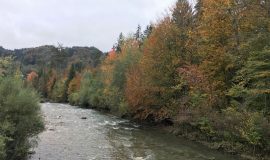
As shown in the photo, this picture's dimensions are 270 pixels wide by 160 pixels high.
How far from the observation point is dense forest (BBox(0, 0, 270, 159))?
2695 centimetres

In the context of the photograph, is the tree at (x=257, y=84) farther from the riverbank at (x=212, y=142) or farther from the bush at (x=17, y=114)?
the bush at (x=17, y=114)

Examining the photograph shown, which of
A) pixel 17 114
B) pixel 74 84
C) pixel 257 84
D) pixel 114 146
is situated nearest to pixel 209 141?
pixel 257 84

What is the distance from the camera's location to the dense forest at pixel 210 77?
88.4ft

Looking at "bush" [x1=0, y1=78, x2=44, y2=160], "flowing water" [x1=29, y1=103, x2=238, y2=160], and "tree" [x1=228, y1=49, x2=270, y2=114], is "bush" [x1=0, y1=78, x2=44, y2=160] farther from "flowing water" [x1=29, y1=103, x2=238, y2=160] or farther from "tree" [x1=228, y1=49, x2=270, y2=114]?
"tree" [x1=228, y1=49, x2=270, y2=114]

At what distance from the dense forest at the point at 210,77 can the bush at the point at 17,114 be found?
0.58 metres

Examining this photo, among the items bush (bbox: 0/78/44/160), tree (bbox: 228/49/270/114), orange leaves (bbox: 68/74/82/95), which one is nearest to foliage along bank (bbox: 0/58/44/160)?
bush (bbox: 0/78/44/160)

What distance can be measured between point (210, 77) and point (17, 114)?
19.6 m

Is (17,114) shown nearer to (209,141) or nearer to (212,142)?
(212,142)

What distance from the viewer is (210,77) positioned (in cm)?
3556

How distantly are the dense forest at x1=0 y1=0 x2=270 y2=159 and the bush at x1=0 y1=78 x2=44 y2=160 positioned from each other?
1.91 feet

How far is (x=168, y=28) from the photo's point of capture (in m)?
43.5

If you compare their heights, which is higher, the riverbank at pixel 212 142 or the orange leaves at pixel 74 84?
the orange leaves at pixel 74 84

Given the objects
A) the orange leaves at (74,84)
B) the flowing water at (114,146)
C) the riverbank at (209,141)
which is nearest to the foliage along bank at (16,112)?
the flowing water at (114,146)

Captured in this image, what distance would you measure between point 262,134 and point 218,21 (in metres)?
14.4
